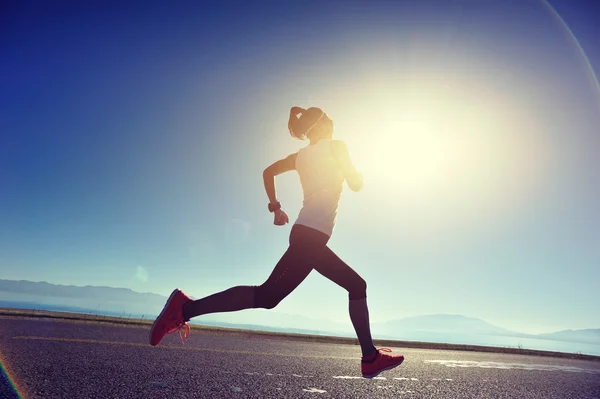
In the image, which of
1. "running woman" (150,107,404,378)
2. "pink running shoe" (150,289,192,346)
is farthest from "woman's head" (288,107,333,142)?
"pink running shoe" (150,289,192,346)

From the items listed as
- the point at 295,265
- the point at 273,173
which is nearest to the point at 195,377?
the point at 295,265

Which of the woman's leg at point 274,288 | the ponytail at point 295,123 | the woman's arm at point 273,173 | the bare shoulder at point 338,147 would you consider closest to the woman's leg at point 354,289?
the woman's leg at point 274,288

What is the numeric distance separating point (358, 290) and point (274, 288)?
2.97 feet

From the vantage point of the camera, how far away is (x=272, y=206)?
349 centimetres

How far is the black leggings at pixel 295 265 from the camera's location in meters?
2.87

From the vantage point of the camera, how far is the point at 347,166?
10.2ft

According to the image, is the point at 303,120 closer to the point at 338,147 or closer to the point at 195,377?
the point at 338,147

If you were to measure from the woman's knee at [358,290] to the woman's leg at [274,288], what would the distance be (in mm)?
592

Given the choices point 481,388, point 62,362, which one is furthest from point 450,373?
point 62,362

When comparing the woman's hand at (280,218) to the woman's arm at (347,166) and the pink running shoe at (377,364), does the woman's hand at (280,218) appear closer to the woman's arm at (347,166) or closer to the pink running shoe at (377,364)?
the woman's arm at (347,166)

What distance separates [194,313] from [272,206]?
119 centimetres

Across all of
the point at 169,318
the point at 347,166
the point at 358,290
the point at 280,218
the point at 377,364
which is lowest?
the point at 377,364

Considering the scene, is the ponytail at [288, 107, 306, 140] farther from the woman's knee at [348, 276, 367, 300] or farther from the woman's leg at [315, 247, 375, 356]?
the woman's knee at [348, 276, 367, 300]

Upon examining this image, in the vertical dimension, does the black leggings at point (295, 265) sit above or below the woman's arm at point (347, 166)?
below
